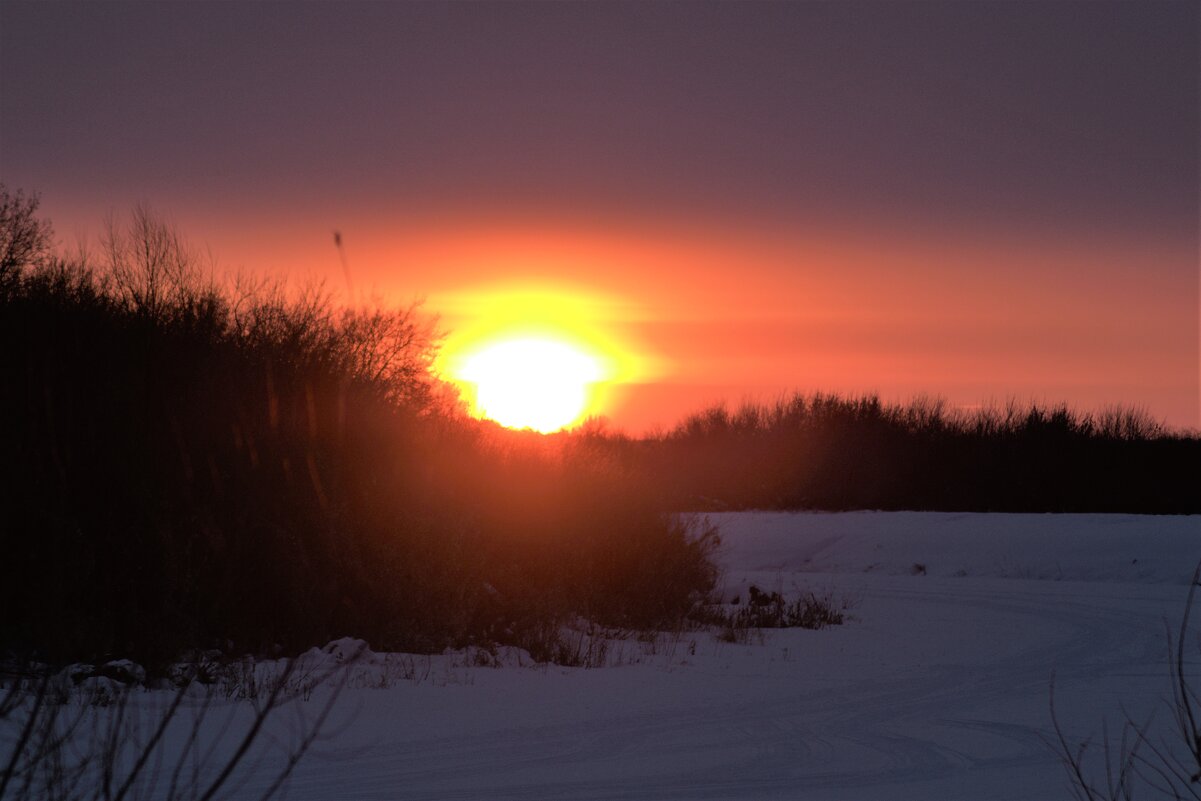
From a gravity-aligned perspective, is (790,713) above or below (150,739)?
below

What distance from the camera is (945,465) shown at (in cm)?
4025

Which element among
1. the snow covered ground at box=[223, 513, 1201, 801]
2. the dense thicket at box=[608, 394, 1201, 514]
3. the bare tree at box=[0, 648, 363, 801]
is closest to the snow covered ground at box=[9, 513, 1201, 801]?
the snow covered ground at box=[223, 513, 1201, 801]

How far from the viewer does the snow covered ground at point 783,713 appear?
708 cm

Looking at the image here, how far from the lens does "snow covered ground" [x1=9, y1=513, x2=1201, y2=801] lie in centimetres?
708

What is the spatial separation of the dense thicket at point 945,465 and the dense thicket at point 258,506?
20.8m

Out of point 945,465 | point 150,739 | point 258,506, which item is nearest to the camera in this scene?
point 150,739

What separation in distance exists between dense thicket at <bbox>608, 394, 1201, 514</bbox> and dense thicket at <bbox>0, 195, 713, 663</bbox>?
68.3 feet

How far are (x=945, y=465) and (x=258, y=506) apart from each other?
1270 inches

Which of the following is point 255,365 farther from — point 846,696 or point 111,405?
point 846,696

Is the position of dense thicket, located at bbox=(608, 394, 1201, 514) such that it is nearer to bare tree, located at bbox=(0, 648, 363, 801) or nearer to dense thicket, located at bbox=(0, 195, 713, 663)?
dense thicket, located at bbox=(0, 195, 713, 663)

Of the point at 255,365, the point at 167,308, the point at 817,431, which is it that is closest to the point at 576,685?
the point at 255,365

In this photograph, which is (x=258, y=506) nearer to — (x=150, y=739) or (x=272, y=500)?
(x=272, y=500)

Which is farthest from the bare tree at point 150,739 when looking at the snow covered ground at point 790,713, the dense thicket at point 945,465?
the dense thicket at point 945,465

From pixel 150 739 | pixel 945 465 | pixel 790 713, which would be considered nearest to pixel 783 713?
pixel 790 713
